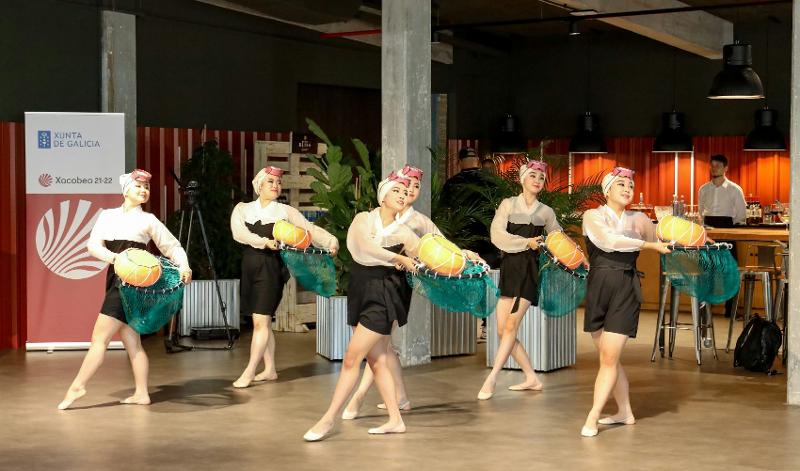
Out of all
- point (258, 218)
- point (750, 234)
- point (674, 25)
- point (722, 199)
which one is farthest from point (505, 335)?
point (674, 25)

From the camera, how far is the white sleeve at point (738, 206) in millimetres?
14828

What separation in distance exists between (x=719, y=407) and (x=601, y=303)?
1.57 m

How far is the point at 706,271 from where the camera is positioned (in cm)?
783

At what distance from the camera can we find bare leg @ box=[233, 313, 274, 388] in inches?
359

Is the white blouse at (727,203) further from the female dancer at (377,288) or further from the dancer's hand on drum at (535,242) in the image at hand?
the female dancer at (377,288)

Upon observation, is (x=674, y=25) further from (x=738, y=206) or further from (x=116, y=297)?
(x=116, y=297)

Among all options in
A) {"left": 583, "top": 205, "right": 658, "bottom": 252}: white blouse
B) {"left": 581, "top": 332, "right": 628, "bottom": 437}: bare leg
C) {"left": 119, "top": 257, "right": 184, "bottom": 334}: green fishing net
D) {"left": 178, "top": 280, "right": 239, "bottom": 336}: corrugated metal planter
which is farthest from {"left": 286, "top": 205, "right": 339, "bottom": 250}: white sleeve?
{"left": 178, "top": 280, "right": 239, "bottom": 336}: corrugated metal planter

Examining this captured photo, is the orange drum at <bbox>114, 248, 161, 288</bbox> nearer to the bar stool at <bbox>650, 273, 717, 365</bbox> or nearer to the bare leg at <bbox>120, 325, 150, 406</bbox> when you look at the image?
the bare leg at <bbox>120, 325, 150, 406</bbox>

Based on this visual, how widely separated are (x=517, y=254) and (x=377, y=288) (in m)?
1.89

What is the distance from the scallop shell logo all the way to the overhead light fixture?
21.6 feet

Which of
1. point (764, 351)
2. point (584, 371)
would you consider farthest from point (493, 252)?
point (764, 351)

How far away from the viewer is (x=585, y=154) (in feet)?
60.6

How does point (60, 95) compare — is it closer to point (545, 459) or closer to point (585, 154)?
point (545, 459)

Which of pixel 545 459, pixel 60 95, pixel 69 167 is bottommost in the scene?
pixel 545 459
